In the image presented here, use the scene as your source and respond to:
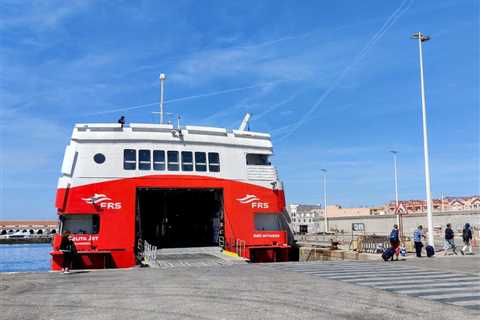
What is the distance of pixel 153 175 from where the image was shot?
21734 mm

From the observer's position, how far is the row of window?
71.6 ft

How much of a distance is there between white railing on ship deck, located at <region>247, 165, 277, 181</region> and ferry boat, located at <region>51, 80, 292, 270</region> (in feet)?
0.16

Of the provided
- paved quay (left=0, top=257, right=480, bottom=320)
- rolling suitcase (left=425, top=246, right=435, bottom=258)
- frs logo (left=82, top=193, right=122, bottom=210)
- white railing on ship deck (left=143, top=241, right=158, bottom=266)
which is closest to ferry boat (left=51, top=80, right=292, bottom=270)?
frs logo (left=82, top=193, right=122, bottom=210)

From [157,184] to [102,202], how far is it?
8.31 feet

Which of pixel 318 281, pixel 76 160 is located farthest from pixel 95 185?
pixel 318 281

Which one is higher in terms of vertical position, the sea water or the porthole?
the porthole

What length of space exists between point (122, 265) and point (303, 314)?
1256 centimetres

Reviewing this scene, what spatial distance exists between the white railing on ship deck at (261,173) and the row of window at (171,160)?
155cm

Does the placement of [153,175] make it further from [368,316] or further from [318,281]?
[368,316]

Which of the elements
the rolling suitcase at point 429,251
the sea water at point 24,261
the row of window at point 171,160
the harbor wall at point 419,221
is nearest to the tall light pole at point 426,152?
the rolling suitcase at point 429,251

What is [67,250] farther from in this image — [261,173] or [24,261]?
[24,261]

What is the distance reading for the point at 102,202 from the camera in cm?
2023

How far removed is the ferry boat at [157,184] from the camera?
786 inches

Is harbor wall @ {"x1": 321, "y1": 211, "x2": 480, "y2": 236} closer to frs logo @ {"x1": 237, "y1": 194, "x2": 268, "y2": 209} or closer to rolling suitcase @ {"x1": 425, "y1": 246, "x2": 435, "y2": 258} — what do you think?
rolling suitcase @ {"x1": 425, "y1": 246, "x2": 435, "y2": 258}
